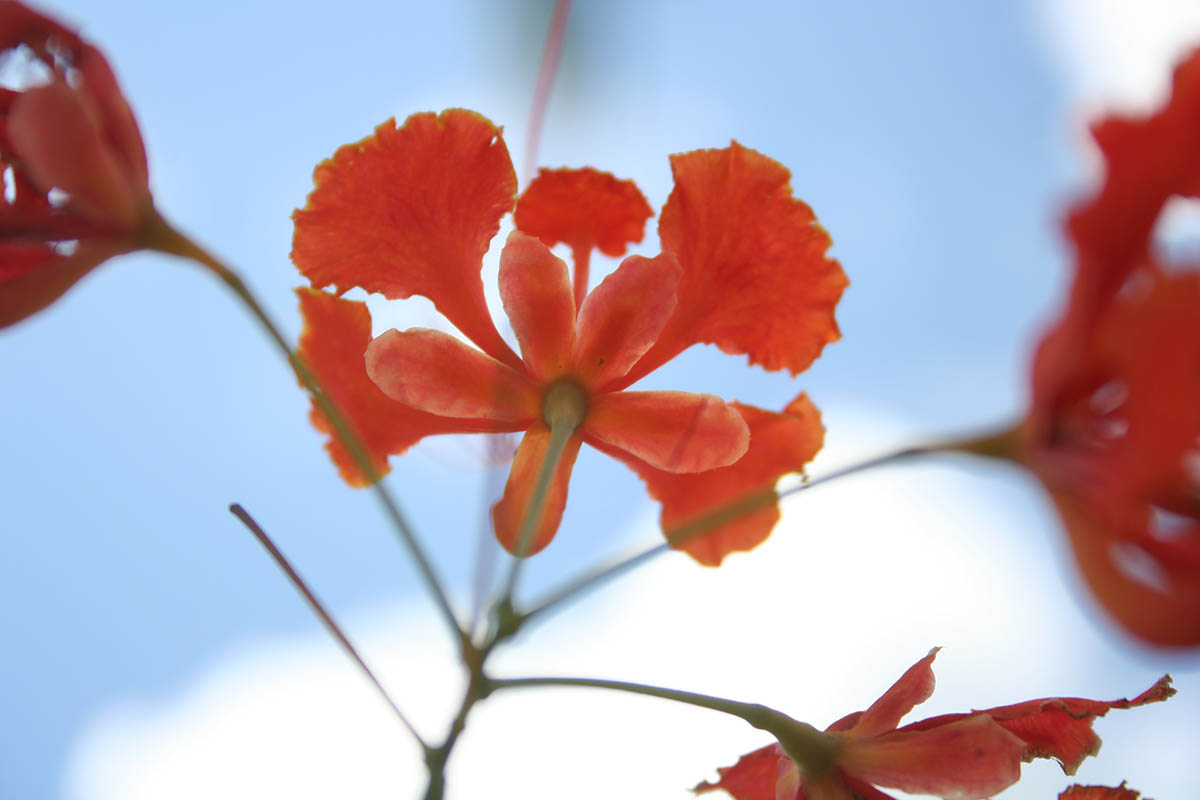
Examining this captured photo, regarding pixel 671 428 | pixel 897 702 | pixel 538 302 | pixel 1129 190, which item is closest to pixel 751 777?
pixel 897 702

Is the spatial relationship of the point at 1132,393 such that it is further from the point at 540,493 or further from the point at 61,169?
the point at 61,169

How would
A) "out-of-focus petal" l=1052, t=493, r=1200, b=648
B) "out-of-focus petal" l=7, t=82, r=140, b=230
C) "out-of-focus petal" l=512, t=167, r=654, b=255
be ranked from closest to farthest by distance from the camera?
1. "out-of-focus petal" l=1052, t=493, r=1200, b=648
2. "out-of-focus petal" l=7, t=82, r=140, b=230
3. "out-of-focus petal" l=512, t=167, r=654, b=255

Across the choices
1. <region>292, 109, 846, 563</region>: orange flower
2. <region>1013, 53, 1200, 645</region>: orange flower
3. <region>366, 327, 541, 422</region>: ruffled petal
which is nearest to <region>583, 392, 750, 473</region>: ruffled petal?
<region>292, 109, 846, 563</region>: orange flower

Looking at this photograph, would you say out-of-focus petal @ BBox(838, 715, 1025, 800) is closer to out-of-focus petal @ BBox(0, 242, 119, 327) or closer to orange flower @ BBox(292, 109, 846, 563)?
orange flower @ BBox(292, 109, 846, 563)

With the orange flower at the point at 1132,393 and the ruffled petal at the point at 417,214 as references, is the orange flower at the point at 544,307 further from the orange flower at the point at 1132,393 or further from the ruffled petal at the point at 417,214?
the orange flower at the point at 1132,393

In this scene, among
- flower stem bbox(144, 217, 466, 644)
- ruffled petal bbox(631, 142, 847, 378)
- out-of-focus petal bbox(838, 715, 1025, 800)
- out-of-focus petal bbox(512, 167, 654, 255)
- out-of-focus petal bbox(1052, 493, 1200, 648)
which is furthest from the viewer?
out-of-focus petal bbox(512, 167, 654, 255)

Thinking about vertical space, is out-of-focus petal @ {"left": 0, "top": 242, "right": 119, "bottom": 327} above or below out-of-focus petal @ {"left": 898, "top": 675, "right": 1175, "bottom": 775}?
above
